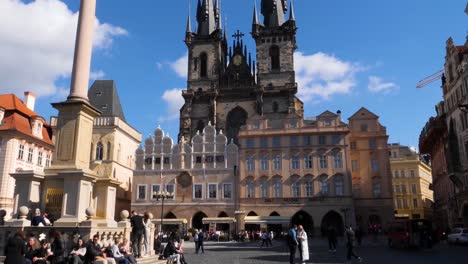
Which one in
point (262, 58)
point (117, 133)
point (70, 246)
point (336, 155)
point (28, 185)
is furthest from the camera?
point (262, 58)

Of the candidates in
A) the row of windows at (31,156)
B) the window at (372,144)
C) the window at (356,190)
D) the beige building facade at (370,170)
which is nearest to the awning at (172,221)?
the row of windows at (31,156)

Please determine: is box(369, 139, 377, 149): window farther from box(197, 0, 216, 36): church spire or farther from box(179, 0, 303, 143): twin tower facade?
box(197, 0, 216, 36): church spire

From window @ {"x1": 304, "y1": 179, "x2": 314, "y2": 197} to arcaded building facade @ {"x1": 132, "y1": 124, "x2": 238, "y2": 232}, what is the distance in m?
7.85

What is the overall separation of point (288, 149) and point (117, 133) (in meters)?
21.0

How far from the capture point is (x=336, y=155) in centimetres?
4438

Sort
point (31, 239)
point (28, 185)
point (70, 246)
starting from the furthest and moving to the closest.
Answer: point (28, 185) < point (70, 246) < point (31, 239)

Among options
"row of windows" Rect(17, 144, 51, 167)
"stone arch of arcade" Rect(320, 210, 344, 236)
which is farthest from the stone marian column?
"stone arch of arcade" Rect(320, 210, 344, 236)

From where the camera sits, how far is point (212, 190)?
45125mm

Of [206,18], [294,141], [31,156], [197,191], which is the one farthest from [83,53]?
[206,18]

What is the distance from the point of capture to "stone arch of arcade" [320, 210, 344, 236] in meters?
43.8

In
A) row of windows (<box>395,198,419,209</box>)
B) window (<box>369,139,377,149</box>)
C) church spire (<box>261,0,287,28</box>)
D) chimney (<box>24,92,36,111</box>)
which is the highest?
church spire (<box>261,0,287,28</box>)

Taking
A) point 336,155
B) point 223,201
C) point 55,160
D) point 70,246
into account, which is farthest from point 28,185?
point 336,155

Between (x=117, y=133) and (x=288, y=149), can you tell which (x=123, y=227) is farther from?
(x=117, y=133)

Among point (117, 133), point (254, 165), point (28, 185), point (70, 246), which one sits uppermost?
point (117, 133)
